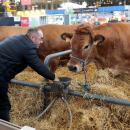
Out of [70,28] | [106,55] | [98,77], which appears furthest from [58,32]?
[98,77]

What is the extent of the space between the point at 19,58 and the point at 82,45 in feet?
5.62

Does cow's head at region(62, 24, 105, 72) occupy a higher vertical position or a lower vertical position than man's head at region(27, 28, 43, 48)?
lower

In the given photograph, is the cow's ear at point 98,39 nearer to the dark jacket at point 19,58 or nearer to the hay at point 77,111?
the hay at point 77,111

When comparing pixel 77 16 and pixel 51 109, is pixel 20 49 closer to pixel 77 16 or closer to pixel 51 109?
pixel 51 109

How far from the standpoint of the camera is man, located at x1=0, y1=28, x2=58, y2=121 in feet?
14.2

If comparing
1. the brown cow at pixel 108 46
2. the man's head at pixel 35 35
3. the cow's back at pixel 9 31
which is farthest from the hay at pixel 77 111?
the cow's back at pixel 9 31

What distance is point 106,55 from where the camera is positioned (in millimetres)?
6453

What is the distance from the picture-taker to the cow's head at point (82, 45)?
5686 mm

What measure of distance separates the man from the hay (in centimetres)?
65

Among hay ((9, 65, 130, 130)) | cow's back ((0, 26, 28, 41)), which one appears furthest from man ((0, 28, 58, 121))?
cow's back ((0, 26, 28, 41))

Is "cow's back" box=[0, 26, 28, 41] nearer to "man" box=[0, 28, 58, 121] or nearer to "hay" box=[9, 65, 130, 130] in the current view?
"hay" box=[9, 65, 130, 130]

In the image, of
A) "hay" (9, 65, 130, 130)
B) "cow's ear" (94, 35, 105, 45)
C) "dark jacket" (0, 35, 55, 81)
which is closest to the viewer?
"dark jacket" (0, 35, 55, 81)

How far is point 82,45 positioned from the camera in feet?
19.0

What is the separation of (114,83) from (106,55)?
792mm
